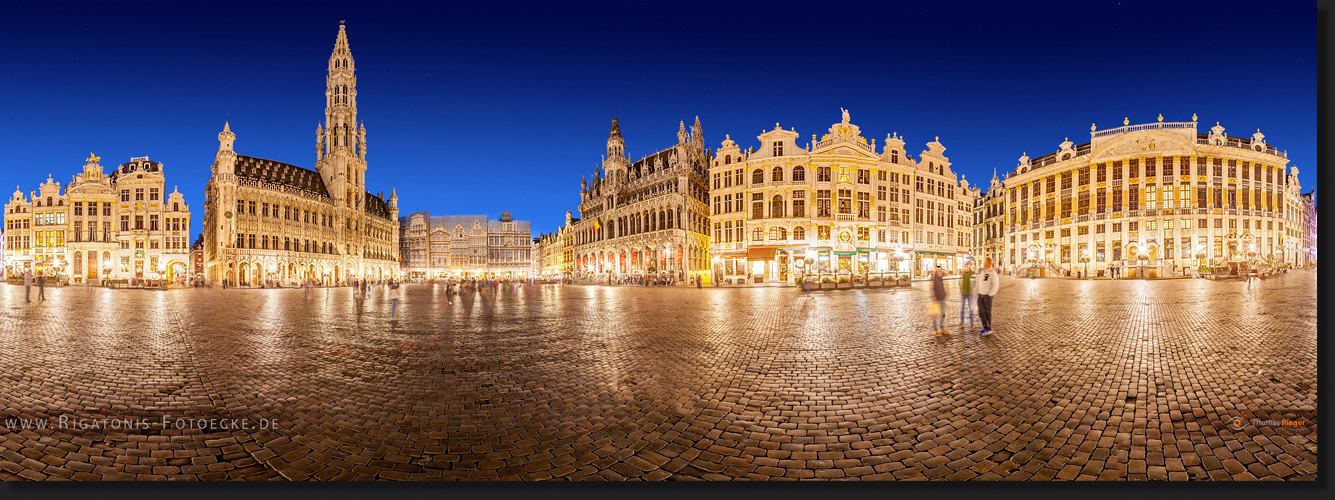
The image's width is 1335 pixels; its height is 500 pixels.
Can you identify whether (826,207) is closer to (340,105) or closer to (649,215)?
(649,215)

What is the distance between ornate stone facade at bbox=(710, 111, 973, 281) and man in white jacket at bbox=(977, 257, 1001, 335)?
29764mm

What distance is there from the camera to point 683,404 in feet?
14.4

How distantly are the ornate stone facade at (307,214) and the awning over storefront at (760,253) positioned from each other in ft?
131

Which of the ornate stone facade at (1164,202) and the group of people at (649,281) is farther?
the group of people at (649,281)

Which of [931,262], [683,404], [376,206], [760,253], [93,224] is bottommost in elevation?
[683,404]

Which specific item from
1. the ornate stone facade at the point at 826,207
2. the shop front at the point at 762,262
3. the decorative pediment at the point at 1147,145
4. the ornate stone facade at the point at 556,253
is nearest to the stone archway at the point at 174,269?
the ornate stone facade at the point at 556,253

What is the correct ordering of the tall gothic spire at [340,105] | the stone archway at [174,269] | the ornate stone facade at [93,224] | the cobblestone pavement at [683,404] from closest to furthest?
the cobblestone pavement at [683,404]
the ornate stone facade at [93,224]
the stone archway at [174,269]
the tall gothic spire at [340,105]

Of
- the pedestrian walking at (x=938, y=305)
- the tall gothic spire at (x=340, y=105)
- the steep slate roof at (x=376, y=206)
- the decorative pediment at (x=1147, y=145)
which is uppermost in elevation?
the tall gothic spire at (x=340, y=105)

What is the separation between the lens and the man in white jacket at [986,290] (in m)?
8.52

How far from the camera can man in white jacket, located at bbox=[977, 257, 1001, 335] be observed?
852 centimetres

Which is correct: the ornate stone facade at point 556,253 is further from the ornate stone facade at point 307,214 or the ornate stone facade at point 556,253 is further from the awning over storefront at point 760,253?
the awning over storefront at point 760,253

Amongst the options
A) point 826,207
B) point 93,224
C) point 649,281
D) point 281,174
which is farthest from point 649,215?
point 281,174

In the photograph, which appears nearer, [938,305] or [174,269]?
[938,305]

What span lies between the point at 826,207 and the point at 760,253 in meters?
6.81
